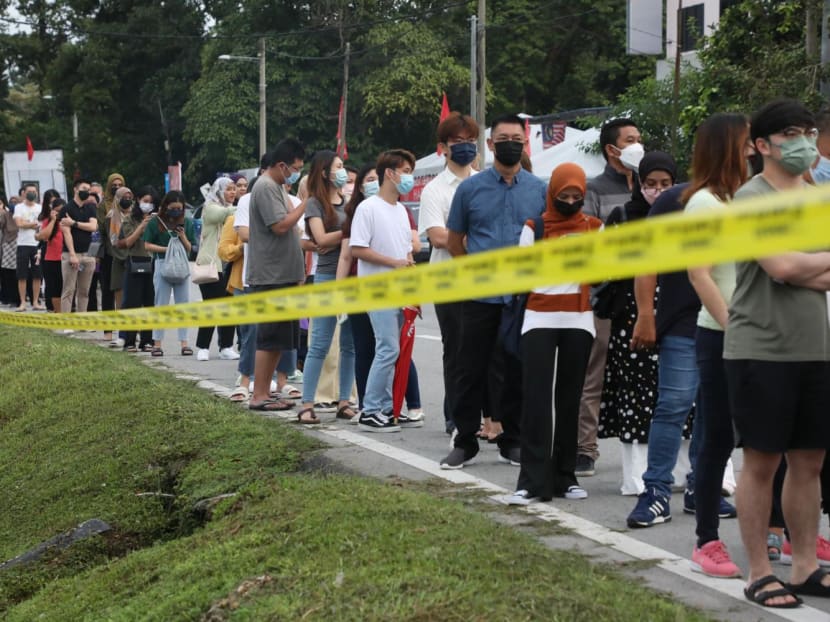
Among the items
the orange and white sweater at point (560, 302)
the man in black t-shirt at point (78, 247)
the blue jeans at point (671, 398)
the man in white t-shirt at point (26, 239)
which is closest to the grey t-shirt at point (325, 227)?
the orange and white sweater at point (560, 302)

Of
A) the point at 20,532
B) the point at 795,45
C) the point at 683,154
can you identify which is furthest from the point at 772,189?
the point at 683,154

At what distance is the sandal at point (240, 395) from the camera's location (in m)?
10.1

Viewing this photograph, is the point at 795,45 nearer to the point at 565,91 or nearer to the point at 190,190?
the point at 565,91

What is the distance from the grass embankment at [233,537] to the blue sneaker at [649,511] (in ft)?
2.40

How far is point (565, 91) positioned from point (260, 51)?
12.3 metres

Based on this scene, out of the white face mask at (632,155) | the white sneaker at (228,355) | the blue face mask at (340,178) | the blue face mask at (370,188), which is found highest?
the white face mask at (632,155)

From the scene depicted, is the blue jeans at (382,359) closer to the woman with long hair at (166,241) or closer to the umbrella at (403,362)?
the umbrella at (403,362)

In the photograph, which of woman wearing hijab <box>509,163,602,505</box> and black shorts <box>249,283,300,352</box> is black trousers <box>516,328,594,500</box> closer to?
woman wearing hijab <box>509,163,602,505</box>

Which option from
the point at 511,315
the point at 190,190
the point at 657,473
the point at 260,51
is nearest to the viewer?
the point at 657,473

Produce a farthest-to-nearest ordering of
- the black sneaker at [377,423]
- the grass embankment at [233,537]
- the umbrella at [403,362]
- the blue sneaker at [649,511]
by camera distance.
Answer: the umbrella at [403,362] → the black sneaker at [377,423] → the blue sneaker at [649,511] → the grass embankment at [233,537]

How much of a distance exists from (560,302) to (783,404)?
1.85 meters

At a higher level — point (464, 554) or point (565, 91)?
point (565, 91)

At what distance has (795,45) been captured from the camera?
22047 mm

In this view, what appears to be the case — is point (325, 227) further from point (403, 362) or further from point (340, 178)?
point (403, 362)
